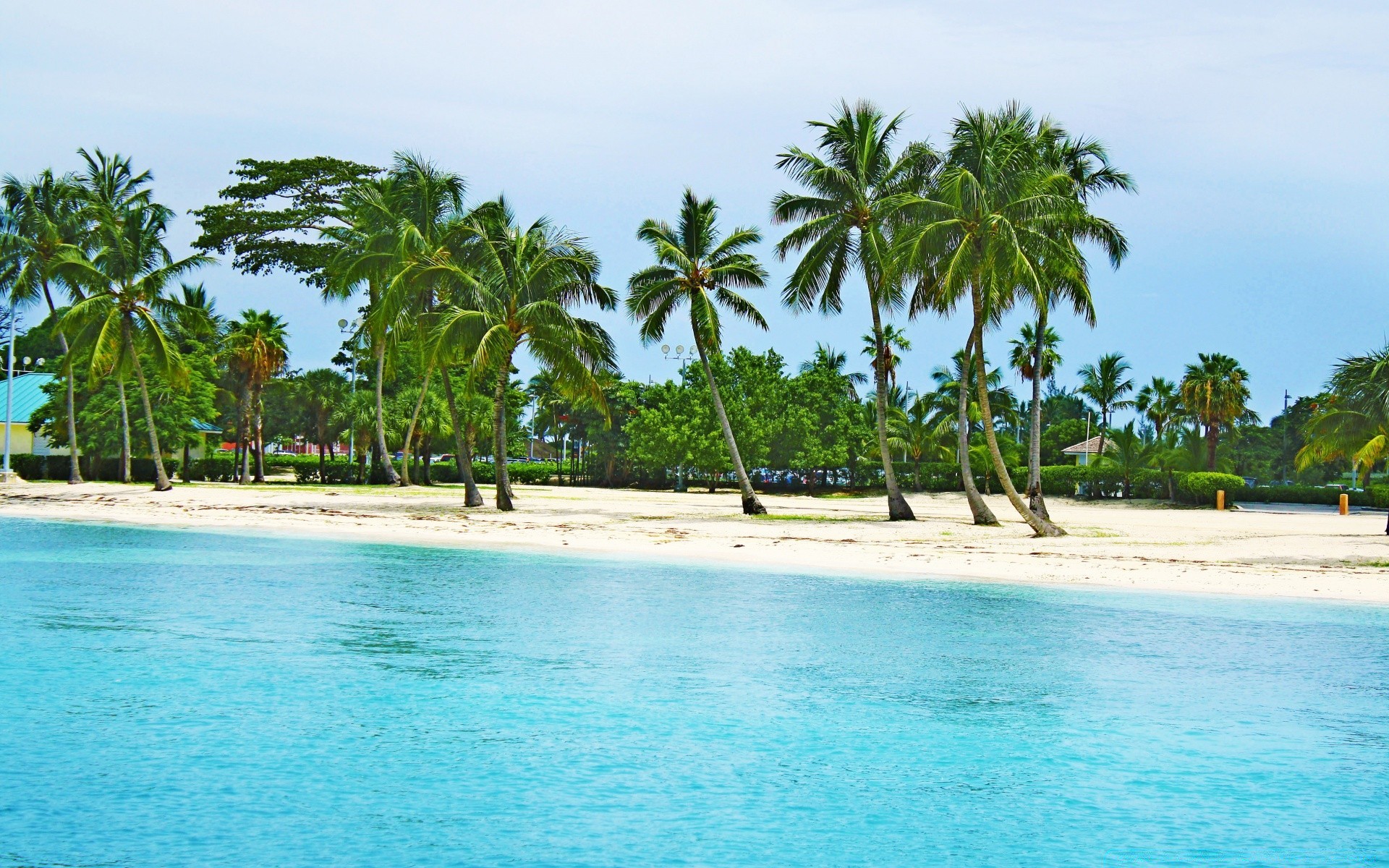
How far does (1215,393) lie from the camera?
57875 mm

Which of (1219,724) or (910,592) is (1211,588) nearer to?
(910,592)

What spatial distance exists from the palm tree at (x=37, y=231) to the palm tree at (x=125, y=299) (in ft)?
8.31

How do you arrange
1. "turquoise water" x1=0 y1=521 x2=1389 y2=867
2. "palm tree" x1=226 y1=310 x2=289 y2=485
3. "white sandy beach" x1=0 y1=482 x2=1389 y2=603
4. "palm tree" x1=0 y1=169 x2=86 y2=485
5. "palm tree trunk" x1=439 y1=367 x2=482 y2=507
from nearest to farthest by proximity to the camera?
"turquoise water" x1=0 y1=521 x2=1389 y2=867, "white sandy beach" x1=0 y1=482 x2=1389 y2=603, "palm tree trunk" x1=439 y1=367 x2=482 y2=507, "palm tree" x1=0 y1=169 x2=86 y2=485, "palm tree" x1=226 y1=310 x2=289 y2=485

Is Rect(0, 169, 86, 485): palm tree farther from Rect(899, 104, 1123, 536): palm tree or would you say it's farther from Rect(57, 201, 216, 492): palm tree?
Rect(899, 104, 1123, 536): palm tree

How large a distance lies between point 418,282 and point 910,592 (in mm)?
21794

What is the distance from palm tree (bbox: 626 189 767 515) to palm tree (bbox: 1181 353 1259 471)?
31.3 meters

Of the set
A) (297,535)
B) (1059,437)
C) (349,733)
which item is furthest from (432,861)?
(1059,437)

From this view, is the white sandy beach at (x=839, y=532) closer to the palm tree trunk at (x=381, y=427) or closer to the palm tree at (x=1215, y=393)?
the palm tree trunk at (x=381, y=427)

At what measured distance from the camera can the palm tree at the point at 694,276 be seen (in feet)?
116

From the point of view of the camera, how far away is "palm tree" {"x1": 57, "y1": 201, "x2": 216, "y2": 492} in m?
42.5

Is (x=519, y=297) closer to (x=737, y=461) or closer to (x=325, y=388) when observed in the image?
(x=737, y=461)

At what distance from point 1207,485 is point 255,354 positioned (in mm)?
40735

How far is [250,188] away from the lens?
5388 centimetres

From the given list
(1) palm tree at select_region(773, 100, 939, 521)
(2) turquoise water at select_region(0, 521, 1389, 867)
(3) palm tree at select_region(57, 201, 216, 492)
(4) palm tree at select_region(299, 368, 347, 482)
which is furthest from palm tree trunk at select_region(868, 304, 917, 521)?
(4) palm tree at select_region(299, 368, 347, 482)
